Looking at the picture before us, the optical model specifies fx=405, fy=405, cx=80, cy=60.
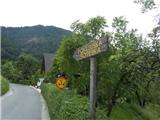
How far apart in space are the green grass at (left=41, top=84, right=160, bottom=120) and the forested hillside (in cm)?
7539

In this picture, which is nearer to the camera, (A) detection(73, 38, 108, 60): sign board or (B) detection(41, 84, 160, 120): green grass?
(A) detection(73, 38, 108, 60): sign board

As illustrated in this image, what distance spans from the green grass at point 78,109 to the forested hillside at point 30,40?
75.4m

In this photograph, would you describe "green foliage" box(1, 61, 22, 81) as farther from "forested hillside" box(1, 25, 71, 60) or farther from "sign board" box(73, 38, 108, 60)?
"sign board" box(73, 38, 108, 60)

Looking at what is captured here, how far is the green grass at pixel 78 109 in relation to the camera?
10816mm

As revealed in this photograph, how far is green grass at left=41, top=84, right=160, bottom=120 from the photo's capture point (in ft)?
35.5

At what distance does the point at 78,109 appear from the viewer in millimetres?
11000

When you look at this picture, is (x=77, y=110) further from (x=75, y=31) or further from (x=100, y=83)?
(x=75, y=31)

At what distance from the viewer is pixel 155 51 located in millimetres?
13172

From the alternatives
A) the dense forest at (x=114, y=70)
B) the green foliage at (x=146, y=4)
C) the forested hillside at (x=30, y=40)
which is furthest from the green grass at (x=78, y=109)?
the forested hillside at (x=30, y=40)

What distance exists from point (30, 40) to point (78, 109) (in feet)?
398

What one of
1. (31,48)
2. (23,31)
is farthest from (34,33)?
(31,48)

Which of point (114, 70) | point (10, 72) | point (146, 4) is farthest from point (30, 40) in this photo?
point (146, 4)

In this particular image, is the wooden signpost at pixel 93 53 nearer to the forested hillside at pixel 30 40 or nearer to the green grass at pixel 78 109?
the green grass at pixel 78 109

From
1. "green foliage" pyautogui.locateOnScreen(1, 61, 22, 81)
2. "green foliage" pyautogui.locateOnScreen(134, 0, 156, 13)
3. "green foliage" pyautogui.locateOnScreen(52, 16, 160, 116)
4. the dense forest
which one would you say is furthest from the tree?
"green foliage" pyautogui.locateOnScreen(134, 0, 156, 13)
